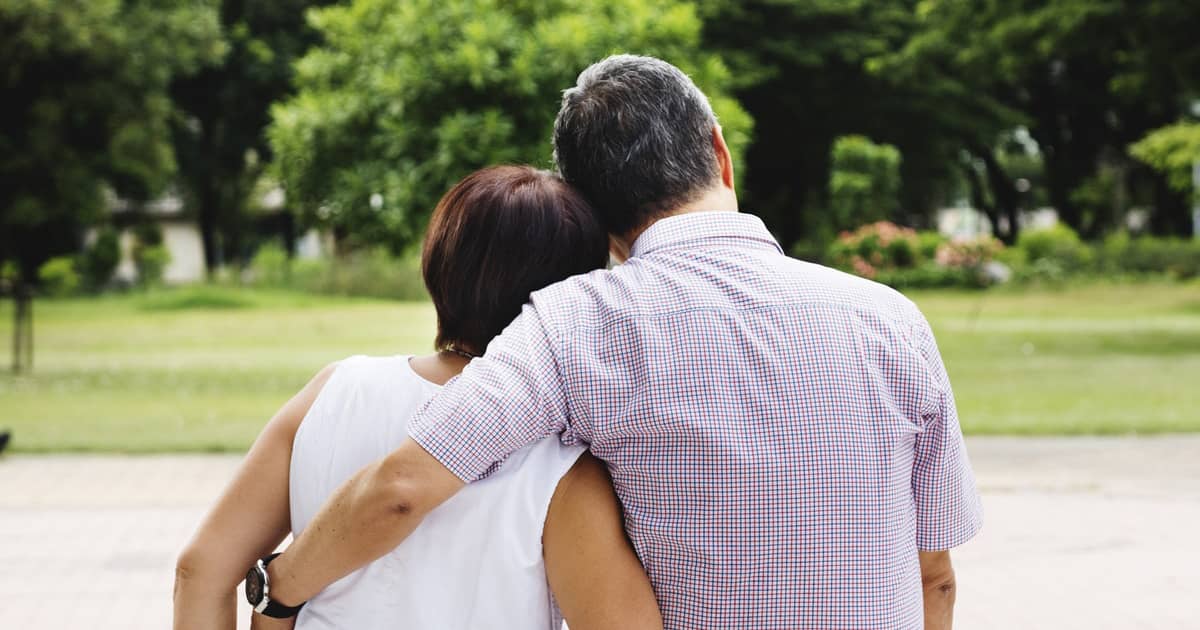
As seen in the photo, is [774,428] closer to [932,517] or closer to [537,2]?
[932,517]

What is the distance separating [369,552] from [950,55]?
23.1 metres

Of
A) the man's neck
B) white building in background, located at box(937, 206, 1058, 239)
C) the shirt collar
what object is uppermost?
the man's neck

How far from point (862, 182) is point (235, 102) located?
18296mm

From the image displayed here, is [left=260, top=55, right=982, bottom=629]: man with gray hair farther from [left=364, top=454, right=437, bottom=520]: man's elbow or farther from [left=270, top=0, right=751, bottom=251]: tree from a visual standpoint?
[left=270, top=0, right=751, bottom=251]: tree

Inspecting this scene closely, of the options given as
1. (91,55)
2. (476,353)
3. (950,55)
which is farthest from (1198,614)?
(950,55)

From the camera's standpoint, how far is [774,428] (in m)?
1.79

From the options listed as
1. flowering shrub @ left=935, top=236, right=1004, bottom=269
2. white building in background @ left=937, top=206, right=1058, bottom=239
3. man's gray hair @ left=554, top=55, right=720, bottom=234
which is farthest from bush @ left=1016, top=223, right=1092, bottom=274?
man's gray hair @ left=554, top=55, right=720, bottom=234

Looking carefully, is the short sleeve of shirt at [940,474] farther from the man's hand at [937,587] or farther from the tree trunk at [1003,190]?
the tree trunk at [1003,190]

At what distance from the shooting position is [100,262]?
36500 mm

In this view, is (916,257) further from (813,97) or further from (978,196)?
(978,196)

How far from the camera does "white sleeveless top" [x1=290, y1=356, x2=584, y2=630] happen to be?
1833 millimetres

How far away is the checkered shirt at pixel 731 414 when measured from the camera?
5.78 ft

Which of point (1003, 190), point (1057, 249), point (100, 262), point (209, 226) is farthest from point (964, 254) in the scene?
point (209, 226)

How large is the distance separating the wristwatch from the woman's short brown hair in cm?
43
